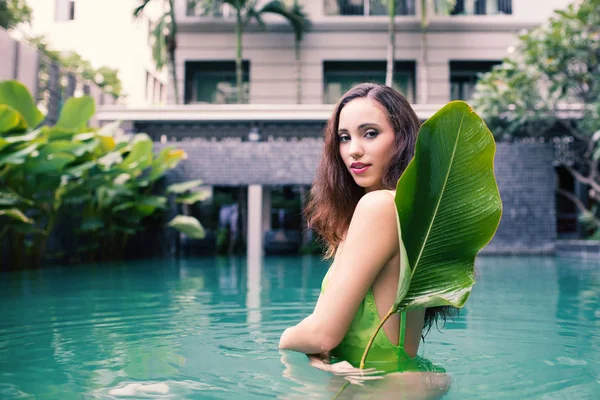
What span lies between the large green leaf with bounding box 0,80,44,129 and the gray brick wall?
435 centimetres

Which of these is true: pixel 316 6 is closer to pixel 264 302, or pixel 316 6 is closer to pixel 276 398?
pixel 264 302

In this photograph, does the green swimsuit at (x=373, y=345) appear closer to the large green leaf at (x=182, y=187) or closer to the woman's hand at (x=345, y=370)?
the woman's hand at (x=345, y=370)

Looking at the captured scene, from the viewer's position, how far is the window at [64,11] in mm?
9305

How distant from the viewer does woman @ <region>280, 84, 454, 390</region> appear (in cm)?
146

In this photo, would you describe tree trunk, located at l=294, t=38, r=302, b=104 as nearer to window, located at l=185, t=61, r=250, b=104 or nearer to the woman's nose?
window, located at l=185, t=61, r=250, b=104

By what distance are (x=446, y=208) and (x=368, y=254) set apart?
0.22 metres

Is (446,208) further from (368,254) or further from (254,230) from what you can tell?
(254,230)

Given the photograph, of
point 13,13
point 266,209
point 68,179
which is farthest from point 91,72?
point 68,179

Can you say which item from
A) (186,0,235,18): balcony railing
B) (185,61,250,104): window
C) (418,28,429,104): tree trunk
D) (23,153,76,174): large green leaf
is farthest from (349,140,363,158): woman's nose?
(186,0,235,18): balcony railing

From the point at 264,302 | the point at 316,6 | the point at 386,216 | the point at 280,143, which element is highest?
the point at 316,6

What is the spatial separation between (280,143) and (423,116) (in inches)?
116

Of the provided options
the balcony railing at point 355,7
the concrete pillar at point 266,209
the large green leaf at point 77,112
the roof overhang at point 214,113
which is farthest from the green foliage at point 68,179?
the balcony railing at point 355,7

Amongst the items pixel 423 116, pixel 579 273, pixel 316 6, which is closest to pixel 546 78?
pixel 423 116

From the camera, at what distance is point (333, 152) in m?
1.80
